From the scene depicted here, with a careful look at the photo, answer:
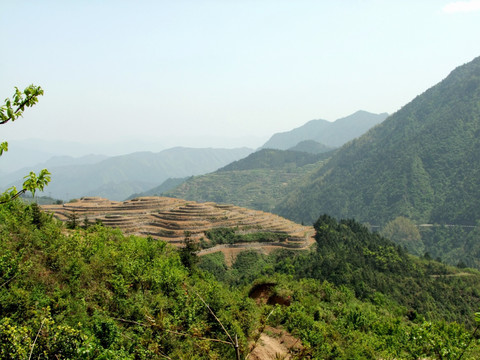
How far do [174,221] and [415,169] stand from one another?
10970cm

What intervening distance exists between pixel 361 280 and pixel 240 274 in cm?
1552

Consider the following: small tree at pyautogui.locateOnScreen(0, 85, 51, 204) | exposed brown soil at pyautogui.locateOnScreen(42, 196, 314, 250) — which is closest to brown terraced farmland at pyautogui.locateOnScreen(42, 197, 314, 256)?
exposed brown soil at pyautogui.locateOnScreen(42, 196, 314, 250)

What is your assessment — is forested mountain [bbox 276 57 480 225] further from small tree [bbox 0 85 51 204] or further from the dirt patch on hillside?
small tree [bbox 0 85 51 204]

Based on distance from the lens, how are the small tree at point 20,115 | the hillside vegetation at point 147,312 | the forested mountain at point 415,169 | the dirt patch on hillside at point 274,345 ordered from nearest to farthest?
the small tree at point 20,115 → the hillside vegetation at point 147,312 → the dirt patch on hillside at point 274,345 → the forested mountain at point 415,169

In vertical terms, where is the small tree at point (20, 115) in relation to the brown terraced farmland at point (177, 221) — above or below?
above

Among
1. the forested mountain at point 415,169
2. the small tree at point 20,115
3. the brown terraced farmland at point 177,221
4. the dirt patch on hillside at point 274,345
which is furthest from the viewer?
the forested mountain at point 415,169

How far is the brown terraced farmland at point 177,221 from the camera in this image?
46781 mm

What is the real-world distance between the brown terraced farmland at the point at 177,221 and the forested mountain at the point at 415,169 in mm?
77581

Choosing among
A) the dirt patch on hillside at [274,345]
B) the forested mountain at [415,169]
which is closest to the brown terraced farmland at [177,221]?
the dirt patch on hillside at [274,345]

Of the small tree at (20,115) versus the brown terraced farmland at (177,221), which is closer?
the small tree at (20,115)

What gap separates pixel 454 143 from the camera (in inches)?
5069

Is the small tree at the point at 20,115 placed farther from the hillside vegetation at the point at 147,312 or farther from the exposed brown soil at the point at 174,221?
the exposed brown soil at the point at 174,221

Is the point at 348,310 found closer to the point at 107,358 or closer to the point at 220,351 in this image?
the point at 220,351

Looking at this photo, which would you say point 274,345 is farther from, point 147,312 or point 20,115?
point 20,115
